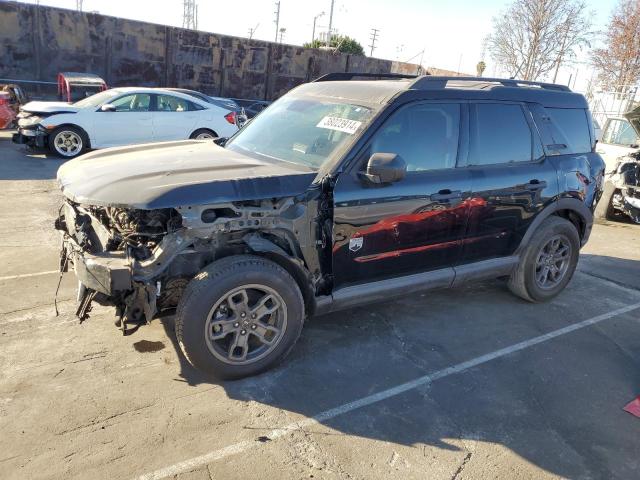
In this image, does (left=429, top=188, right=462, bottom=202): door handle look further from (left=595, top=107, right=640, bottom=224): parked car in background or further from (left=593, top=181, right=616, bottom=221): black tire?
(left=593, top=181, right=616, bottom=221): black tire

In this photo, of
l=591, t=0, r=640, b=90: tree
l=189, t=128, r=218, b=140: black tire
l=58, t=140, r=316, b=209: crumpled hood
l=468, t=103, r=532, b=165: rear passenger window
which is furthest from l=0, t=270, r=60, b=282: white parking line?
l=591, t=0, r=640, b=90: tree

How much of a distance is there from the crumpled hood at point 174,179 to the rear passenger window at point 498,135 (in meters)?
1.61

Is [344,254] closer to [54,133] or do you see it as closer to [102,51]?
[54,133]

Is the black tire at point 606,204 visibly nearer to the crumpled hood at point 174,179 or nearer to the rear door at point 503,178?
the rear door at point 503,178

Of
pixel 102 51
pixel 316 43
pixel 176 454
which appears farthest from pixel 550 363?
pixel 316 43

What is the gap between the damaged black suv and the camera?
Result: 3244 mm

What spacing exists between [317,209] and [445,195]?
3.75 ft

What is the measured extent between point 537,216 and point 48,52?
16970 millimetres

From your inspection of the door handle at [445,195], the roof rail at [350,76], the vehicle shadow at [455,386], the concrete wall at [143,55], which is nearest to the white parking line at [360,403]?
the vehicle shadow at [455,386]

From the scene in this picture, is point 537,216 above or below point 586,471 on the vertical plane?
above

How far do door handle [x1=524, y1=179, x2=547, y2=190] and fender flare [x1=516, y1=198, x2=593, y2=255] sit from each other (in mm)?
236

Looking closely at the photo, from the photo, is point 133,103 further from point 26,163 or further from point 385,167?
A: point 385,167

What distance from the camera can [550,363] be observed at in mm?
4078

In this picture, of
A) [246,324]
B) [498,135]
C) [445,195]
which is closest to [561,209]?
[498,135]
